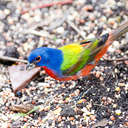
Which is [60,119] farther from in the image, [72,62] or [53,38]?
[53,38]

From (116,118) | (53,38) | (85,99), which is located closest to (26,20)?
(53,38)

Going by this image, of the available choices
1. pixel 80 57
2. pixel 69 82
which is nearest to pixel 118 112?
pixel 80 57

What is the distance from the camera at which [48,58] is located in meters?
4.64

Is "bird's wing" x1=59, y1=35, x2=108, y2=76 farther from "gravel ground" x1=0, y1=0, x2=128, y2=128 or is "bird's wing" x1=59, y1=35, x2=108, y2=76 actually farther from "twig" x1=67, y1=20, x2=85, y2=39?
"twig" x1=67, y1=20, x2=85, y2=39

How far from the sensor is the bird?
4.73 m

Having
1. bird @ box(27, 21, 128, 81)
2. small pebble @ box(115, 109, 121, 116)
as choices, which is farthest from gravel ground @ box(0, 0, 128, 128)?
bird @ box(27, 21, 128, 81)

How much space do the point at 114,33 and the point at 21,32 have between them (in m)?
2.37

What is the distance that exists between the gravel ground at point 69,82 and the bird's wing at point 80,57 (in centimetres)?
40

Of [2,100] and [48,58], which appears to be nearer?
[48,58]

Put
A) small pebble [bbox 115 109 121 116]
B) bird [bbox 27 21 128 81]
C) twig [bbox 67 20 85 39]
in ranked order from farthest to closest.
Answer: twig [bbox 67 20 85 39] < bird [bbox 27 21 128 81] < small pebble [bbox 115 109 121 116]

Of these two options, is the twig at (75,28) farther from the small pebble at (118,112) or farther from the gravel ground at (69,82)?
the small pebble at (118,112)

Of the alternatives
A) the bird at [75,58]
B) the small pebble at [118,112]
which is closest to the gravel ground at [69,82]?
the small pebble at [118,112]

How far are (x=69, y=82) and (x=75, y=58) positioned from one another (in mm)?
608

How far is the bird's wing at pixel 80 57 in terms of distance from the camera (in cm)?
480
